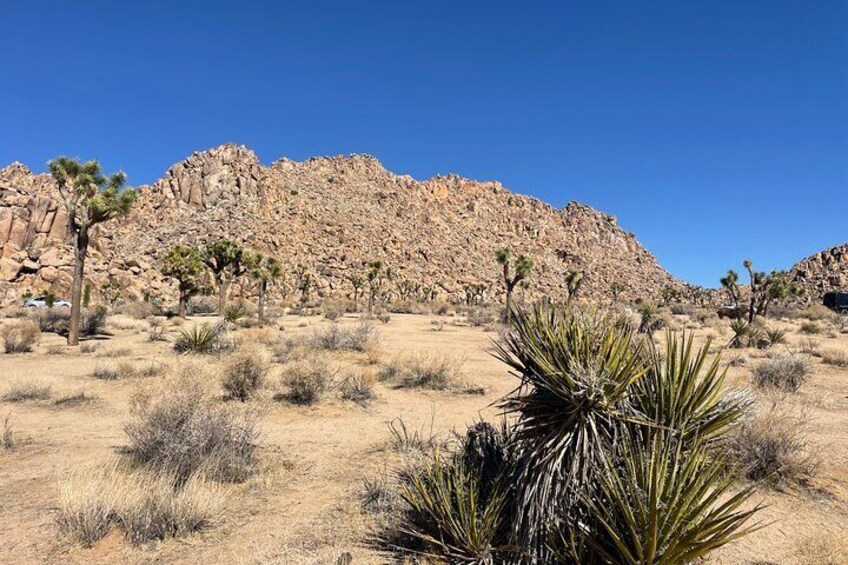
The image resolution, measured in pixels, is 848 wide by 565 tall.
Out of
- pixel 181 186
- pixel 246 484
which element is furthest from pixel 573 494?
pixel 181 186

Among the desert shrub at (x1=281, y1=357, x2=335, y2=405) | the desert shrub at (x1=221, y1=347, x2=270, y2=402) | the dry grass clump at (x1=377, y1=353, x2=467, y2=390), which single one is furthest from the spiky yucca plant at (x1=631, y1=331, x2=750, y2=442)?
the desert shrub at (x1=221, y1=347, x2=270, y2=402)

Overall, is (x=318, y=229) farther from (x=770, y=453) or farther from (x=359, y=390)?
(x=770, y=453)

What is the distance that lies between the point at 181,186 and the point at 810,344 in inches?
3844

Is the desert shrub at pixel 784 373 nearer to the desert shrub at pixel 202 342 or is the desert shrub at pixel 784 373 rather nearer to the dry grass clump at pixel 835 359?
the dry grass clump at pixel 835 359

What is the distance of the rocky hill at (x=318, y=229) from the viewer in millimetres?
60875

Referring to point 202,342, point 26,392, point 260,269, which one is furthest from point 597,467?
point 260,269

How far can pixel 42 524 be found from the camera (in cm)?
521

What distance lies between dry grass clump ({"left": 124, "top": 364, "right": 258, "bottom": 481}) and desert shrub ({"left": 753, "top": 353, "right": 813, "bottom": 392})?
39.0 ft

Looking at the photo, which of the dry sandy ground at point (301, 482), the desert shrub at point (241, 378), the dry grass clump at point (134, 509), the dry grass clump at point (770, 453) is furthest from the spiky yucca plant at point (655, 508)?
the desert shrub at point (241, 378)

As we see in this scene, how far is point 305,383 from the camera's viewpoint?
36.9ft

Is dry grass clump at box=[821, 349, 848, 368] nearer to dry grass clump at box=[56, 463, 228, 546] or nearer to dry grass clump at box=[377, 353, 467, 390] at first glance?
dry grass clump at box=[377, 353, 467, 390]

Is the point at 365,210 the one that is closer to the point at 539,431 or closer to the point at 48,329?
the point at 48,329

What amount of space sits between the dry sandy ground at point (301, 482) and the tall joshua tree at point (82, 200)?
7.45 meters

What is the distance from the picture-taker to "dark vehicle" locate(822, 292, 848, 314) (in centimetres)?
5697
